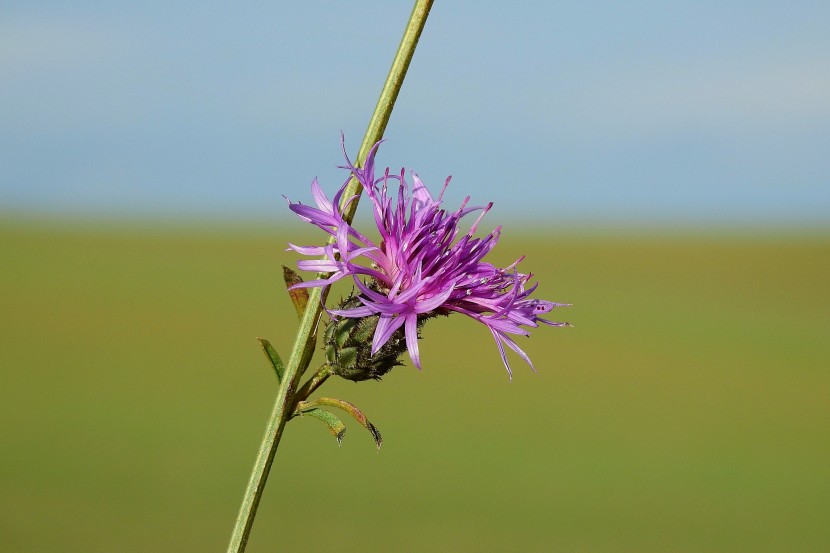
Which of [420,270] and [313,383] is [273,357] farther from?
[420,270]

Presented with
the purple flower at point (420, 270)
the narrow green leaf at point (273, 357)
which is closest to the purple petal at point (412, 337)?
the purple flower at point (420, 270)

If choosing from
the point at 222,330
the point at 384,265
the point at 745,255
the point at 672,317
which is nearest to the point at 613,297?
the point at 672,317

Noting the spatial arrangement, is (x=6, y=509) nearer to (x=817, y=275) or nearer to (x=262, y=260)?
(x=262, y=260)

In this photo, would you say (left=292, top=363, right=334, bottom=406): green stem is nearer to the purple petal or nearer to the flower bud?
the flower bud

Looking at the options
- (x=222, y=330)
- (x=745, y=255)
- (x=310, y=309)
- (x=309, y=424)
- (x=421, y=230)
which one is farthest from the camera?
(x=745, y=255)

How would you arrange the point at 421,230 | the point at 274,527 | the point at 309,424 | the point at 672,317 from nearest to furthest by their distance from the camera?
1. the point at 421,230
2. the point at 274,527
3. the point at 309,424
4. the point at 672,317

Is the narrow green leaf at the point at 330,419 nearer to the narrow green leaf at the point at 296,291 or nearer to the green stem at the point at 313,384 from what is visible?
the green stem at the point at 313,384

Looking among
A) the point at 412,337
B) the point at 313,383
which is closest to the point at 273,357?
the point at 313,383
